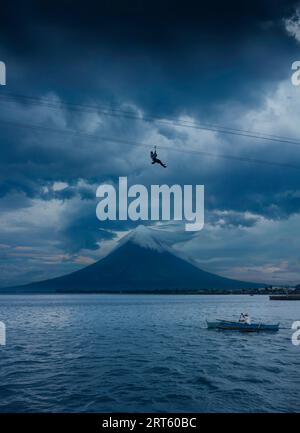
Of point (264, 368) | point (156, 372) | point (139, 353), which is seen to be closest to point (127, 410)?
point (156, 372)

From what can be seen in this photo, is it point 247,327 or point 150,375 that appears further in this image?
point 247,327

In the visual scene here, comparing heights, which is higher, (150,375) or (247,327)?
(150,375)

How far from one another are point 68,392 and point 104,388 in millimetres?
1717

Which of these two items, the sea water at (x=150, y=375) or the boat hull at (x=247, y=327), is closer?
the sea water at (x=150, y=375)

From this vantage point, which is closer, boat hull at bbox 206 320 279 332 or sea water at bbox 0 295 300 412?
sea water at bbox 0 295 300 412

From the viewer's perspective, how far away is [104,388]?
1736cm

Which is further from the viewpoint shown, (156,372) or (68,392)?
(156,372)
